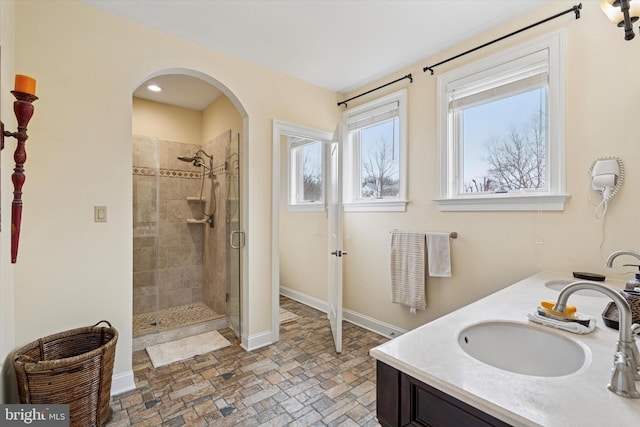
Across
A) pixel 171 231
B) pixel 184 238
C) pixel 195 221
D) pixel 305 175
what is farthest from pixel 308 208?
pixel 171 231

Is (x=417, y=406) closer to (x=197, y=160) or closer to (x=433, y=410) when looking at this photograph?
(x=433, y=410)

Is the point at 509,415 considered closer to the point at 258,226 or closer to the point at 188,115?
the point at 258,226

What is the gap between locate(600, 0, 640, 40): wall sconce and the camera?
4.42 feet

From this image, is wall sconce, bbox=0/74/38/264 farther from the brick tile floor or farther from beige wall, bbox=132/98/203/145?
beige wall, bbox=132/98/203/145

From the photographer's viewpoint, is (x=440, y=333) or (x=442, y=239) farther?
(x=442, y=239)

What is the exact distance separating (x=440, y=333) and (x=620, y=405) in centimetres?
46

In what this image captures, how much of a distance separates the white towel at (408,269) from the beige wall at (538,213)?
12cm

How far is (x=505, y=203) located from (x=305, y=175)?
247 centimetres

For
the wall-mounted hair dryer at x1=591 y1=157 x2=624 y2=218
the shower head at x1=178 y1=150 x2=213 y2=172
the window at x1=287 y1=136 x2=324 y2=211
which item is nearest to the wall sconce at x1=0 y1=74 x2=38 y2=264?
the shower head at x1=178 y1=150 x2=213 y2=172

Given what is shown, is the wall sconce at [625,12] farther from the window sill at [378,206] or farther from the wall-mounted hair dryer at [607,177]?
the window sill at [378,206]

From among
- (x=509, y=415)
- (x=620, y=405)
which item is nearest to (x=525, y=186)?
(x=620, y=405)

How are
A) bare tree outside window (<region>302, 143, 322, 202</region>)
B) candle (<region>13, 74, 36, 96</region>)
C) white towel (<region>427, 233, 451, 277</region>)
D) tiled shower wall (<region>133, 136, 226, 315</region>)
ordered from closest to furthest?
candle (<region>13, 74, 36, 96</region>) → white towel (<region>427, 233, 451, 277</region>) → tiled shower wall (<region>133, 136, 226, 315</region>) → bare tree outside window (<region>302, 143, 322, 202</region>)

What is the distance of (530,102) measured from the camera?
6.75 feet

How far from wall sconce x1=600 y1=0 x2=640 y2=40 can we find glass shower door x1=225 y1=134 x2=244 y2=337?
8.86ft
